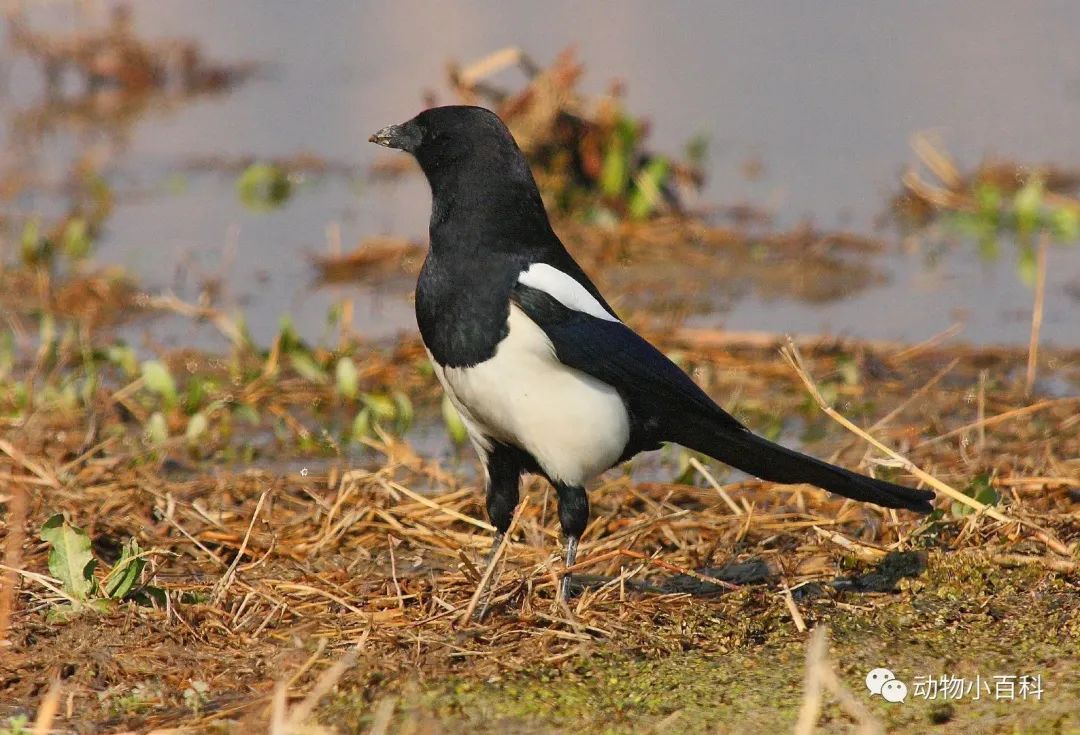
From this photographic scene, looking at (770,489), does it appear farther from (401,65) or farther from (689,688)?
(401,65)

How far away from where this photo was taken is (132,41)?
13.4 metres

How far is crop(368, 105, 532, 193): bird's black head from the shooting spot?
4.18 m

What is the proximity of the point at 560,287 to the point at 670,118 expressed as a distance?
820 cm

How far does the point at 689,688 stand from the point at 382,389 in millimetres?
2980

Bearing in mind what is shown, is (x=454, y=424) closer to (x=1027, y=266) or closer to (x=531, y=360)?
(x=531, y=360)

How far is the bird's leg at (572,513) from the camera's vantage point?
409cm

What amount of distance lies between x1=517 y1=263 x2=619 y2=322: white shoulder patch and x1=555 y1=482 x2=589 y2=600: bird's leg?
1.37 ft

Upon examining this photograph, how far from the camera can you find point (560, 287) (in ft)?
13.1

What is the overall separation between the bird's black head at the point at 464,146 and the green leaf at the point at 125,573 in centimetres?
114

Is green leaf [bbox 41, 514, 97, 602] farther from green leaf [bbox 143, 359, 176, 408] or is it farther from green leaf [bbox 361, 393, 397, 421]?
green leaf [bbox 361, 393, 397, 421]

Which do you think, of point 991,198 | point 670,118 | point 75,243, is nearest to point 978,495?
point 991,198

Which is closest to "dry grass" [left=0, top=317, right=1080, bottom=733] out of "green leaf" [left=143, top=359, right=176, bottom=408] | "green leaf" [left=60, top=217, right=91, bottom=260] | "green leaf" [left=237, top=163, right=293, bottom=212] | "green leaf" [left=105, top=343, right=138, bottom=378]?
"green leaf" [left=143, top=359, right=176, bottom=408]

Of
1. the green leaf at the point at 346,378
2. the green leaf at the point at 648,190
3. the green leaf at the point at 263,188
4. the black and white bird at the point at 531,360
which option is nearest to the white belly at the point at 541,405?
the black and white bird at the point at 531,360

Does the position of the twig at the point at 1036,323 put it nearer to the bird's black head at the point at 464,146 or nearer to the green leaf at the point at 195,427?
the bird's black head at the point at 464,146
